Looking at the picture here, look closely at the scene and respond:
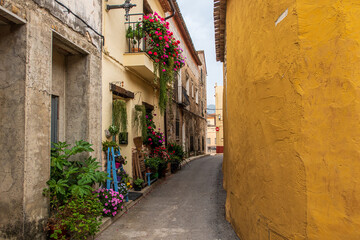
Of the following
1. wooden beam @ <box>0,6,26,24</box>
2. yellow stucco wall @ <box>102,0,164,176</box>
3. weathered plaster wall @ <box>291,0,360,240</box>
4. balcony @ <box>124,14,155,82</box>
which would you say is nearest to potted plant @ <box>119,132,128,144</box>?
yellow stucco wall @ <box>102,0,164,176</box>

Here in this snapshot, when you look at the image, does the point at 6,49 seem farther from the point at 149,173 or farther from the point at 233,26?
the point at 149,173

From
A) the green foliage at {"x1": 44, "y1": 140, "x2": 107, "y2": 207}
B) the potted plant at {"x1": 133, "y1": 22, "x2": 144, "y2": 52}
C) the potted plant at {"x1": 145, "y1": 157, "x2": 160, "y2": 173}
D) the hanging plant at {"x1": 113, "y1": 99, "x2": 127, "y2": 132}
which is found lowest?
the potted plant at {"x1": 145, "y1": 157, "x2": 160, "y2": 173}

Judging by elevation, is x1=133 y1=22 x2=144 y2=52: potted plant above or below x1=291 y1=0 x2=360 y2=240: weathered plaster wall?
above

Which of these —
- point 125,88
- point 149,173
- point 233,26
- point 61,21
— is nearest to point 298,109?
point 233,26

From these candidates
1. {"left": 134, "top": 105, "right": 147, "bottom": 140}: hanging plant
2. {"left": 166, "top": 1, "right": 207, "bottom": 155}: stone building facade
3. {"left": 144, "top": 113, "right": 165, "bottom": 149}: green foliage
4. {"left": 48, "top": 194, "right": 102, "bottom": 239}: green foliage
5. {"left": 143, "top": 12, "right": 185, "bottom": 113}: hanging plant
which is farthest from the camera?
{"left": 166, "top": 1, "right": 207, "bottom": 155}: stone building facade

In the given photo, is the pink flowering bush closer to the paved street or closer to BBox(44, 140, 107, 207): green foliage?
the paved street

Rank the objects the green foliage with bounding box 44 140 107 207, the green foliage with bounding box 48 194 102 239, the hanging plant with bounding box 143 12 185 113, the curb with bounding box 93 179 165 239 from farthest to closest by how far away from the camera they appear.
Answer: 1. the hanging plant with bounding box 143 12 185 113
2. the curb with bounding box 93 179 165 239
3. the green foliage with bounding box 44 140 107 207
4. the green foliage with bounding box 48 194 102 239

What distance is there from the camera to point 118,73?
244 inches

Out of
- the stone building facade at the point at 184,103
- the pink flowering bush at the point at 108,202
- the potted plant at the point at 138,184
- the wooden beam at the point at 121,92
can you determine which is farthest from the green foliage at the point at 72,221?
the stone building facade at the point at 184,103

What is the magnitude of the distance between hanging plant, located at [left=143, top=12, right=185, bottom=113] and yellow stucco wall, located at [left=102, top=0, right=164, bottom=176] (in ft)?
1.96

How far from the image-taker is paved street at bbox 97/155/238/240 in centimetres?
415

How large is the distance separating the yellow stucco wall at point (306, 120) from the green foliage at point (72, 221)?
2164mm

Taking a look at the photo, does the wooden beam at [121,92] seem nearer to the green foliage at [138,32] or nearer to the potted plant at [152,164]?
the green foliage at [138,32]

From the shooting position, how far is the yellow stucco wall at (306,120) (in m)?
2.01
